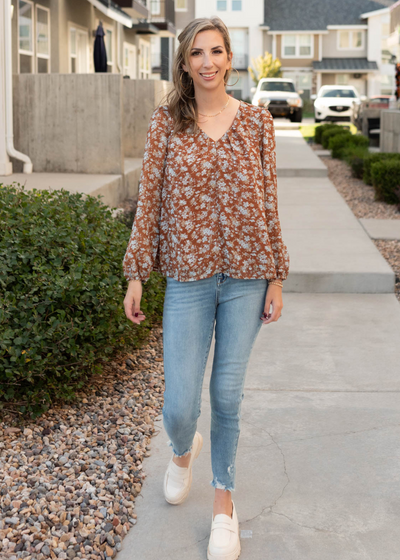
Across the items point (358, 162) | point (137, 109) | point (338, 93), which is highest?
point (338, 93)

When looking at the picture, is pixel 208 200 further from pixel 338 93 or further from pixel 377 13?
pixel 377 13

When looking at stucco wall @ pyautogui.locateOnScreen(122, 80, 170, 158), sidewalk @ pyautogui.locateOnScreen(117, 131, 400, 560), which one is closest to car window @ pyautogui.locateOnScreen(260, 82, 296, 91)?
stucco wall @ pyautogui.locateOnScreen(122, 80, 170, 158)

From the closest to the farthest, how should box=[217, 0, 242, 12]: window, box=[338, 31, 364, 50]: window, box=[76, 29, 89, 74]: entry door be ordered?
box=[76, 29, 89, 74]: entry door, box=[217, 0, 242, 12]: window, box=[338, 31, 364, 50]: window

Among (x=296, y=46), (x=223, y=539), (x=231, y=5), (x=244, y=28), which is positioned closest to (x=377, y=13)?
(x=296, y=46)

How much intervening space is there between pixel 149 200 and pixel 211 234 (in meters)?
0.25

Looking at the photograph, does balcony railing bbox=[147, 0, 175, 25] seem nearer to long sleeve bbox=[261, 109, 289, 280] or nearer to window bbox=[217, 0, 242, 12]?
window bbox=[217, 0, 242, 12]

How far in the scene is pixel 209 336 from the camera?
2750 mm

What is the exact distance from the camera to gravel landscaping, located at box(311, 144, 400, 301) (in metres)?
7.87

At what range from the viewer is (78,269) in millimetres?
3861

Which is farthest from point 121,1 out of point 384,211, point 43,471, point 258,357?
point 43,471

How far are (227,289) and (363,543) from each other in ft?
3.50

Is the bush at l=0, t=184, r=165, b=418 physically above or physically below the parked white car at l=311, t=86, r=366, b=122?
below

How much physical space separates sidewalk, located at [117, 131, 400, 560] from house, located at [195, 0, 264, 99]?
1944 inches

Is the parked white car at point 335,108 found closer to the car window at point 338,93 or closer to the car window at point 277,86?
the car window at point 338,93
